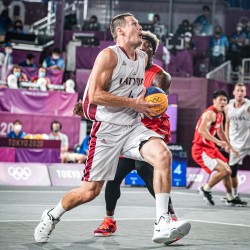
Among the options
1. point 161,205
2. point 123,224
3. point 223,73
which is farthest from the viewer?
point 223,73

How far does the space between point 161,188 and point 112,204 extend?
4.70ft

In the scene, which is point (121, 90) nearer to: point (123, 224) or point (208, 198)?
point (123, 224)

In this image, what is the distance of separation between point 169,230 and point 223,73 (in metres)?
18.6

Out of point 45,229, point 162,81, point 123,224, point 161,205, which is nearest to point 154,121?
point 162,81

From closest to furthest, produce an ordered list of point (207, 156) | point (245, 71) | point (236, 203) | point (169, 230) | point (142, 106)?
point (169, 230), point (142, 106), point (236, 203), point (207, 156), point (245, 71)

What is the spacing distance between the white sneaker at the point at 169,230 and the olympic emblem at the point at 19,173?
1090 cm

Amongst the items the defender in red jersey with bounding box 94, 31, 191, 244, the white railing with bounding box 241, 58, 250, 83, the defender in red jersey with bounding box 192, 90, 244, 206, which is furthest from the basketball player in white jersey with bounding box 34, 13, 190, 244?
the white railing with bounding box 241, 58, 250, 83

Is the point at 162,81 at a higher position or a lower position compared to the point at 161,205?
higher

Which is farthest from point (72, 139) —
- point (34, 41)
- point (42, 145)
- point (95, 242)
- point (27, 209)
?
point (95, 242)

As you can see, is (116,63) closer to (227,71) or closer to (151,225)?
(151,225)

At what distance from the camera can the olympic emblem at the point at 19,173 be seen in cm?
1758

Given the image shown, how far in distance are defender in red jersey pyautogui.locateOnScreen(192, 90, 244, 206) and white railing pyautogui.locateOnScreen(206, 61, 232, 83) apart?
1087 centimetres

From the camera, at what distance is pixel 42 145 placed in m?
19.3

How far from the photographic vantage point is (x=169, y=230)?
6879 mm
